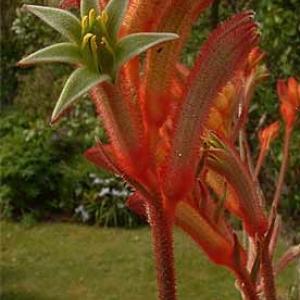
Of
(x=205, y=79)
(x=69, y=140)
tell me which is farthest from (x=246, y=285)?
(x=69, y=140)

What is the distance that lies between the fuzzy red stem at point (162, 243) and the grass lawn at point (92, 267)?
341cm

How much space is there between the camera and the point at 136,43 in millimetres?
549

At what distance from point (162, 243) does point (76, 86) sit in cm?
13

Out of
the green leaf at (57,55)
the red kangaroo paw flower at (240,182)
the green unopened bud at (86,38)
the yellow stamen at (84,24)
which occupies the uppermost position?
the yellow stamen at (84,24)

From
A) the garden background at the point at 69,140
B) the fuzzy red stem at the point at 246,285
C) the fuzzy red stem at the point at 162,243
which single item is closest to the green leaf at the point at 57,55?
the fuzzy red stem at the point at 162,243

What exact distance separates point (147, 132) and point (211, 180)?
0.53ft

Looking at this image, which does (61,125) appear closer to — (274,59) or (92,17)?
(274,59)

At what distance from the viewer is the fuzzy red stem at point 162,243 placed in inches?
23.3

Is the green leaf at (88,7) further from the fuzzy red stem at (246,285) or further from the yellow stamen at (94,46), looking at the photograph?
the fuzzy red stem at (246,285)

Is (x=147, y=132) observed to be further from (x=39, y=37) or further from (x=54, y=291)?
(x=39, y=37)

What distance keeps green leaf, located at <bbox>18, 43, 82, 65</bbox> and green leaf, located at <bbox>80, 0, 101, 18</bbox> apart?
4cm

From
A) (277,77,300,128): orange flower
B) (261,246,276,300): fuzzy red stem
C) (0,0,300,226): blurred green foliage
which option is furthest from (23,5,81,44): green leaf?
(0,0,300,226): blurred green foliage

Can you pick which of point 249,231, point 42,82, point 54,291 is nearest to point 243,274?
point 249,231

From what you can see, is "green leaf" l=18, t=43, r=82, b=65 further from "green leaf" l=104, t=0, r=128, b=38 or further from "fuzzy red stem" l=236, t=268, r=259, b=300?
"fuzzy red stem" l=236, t=268, r=259, b=300
